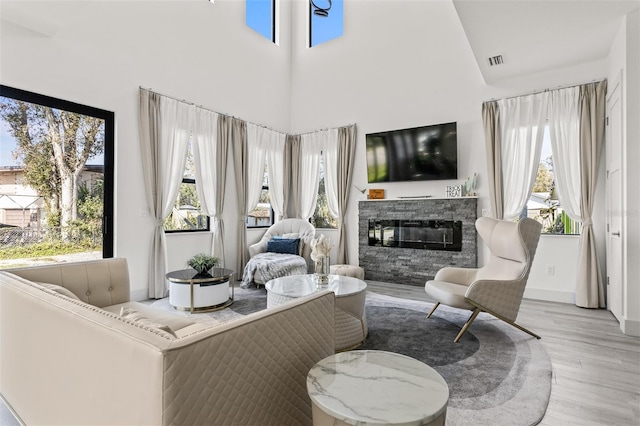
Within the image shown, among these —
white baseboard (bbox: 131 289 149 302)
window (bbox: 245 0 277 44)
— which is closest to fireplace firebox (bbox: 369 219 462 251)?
white baseboard (bbox: 131 289 149 302)

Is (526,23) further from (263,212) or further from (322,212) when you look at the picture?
(263,212)

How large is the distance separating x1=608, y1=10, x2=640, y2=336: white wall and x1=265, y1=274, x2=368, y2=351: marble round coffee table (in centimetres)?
247

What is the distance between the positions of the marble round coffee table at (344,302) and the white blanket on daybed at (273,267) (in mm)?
1352

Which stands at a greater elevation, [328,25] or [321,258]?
[328,25]

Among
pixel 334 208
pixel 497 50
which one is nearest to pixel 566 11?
pixel 497 50

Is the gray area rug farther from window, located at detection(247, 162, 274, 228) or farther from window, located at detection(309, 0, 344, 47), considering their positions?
window, located at detection(309, 0, 344, 47)

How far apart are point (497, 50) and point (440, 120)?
1.43 meters

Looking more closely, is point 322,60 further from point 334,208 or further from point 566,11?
point 566,11

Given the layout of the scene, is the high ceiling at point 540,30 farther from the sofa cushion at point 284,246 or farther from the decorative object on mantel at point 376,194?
the sofa cushion at point 284,246

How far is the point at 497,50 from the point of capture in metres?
3.69

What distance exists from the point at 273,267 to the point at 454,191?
2.84 metres

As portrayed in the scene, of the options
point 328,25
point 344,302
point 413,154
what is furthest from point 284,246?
point 328,25

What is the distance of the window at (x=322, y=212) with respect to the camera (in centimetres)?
616

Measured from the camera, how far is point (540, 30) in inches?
128
